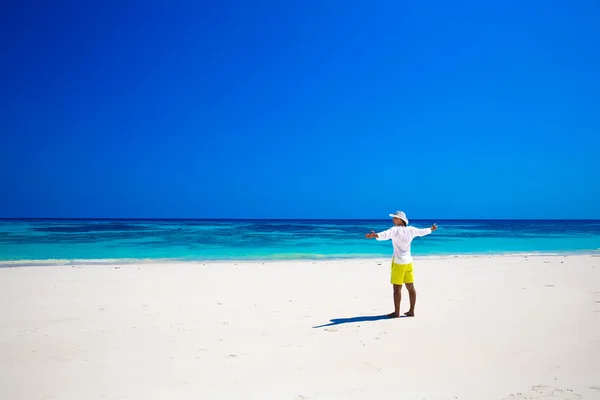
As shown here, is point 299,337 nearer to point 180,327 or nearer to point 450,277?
point 180,327

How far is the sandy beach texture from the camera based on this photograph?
4.17 meters

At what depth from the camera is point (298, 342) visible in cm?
563

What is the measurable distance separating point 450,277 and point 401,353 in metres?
7.52

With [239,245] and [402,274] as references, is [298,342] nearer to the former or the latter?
[402,274]

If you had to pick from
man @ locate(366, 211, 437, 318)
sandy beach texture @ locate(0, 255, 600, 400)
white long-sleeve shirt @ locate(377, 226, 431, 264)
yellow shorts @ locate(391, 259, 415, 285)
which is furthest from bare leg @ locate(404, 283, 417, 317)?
white long-sleeve shirt @ locate(377, 226, 431, 264)

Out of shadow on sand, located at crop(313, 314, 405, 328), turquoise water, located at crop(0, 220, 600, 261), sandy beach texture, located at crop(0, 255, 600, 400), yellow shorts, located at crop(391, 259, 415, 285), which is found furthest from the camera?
turquoise water, located at crop(0, 220, 600, 261)

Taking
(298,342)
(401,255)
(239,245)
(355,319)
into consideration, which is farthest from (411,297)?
(239,245)

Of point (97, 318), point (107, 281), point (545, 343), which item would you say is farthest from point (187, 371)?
point (107, 281)

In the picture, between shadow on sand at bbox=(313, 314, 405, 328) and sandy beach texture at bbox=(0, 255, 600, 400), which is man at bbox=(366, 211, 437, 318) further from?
sandy beach texture at bbox=(0, 255, 600, 400)

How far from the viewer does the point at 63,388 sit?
420 centimetres

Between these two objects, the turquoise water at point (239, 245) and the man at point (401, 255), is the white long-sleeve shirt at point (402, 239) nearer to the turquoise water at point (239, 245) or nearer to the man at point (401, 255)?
the man at point (401, 255)

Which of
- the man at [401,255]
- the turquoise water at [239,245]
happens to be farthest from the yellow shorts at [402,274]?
the turquoise water at [239,245]

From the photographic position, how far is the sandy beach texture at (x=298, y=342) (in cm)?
417

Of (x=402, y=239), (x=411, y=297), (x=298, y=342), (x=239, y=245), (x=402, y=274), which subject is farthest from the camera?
(x=239, y=245)
